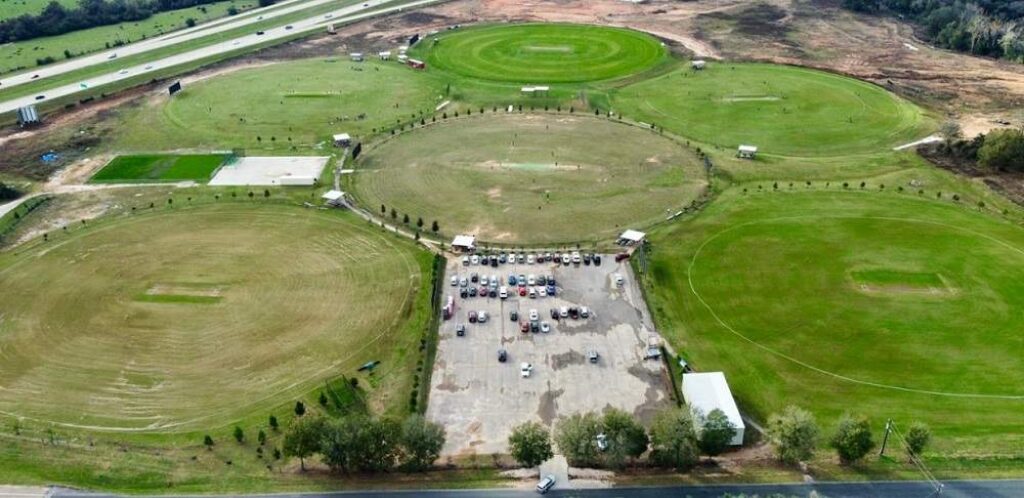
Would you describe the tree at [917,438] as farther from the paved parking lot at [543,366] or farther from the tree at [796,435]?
the paved parking lot at [543,366]

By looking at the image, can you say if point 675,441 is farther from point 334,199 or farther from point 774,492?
point 334,199

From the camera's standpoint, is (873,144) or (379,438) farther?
(873,144)

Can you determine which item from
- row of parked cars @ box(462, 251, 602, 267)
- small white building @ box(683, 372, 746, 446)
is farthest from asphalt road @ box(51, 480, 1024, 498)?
row of parked cars @ box(462, 251, 602, 267)

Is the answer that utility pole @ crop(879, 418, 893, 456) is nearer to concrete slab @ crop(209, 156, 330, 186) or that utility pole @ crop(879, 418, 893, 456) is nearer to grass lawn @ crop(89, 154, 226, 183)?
Answer: concrete slab @ crop(209, 156, 330, 186)

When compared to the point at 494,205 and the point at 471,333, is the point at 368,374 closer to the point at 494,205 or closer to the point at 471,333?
the point at 471,333

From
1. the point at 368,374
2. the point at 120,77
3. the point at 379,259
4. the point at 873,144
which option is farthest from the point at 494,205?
the point at 120,77

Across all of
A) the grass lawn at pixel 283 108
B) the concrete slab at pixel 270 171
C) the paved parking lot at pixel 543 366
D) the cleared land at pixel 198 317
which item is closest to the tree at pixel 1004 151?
the paved parking lot at pixel 543 366
